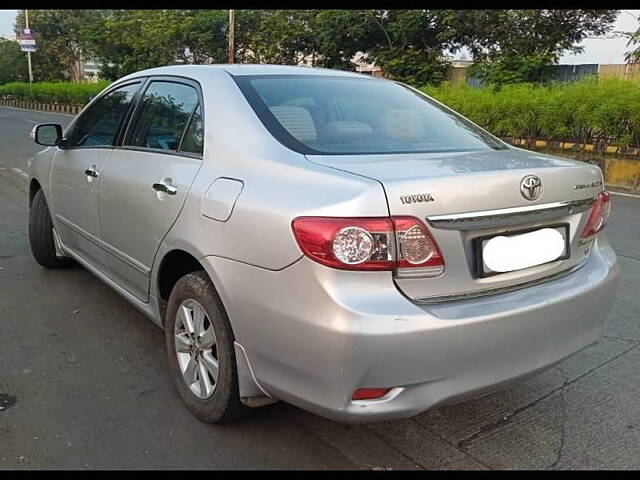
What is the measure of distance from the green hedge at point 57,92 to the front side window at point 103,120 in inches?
1084

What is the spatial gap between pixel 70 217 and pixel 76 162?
0.38m

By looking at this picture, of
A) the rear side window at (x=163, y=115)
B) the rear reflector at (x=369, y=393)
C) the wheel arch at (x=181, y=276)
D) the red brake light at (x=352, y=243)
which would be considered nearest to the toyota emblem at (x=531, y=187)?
the red brake light at (x=352, y=243)

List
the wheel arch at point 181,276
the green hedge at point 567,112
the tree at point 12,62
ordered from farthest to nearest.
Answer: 1. the tree at point 12,62
2. the green hedge at point 567,112
3. the wheel arch at point 181,276

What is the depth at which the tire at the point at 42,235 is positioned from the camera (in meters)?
4.62

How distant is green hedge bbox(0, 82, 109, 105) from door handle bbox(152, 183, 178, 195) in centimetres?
2901

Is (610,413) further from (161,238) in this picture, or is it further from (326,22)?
(326,22)

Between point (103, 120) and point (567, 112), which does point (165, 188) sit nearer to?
point (103, 120)

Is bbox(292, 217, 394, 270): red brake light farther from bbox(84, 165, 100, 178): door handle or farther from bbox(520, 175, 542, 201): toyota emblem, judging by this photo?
bbox(84, 165, 100, 178): door handle

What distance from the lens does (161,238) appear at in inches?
109

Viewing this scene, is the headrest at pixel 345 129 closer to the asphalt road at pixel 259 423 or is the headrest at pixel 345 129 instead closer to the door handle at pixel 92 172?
the asphalt road at pixel 259 423

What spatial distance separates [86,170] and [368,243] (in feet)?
7.74

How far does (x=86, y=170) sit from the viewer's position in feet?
12.1
